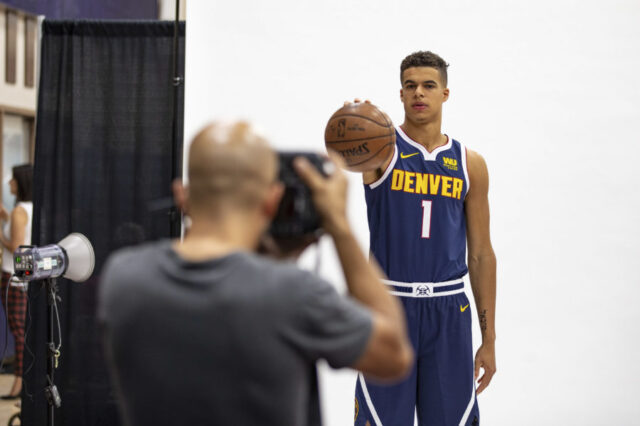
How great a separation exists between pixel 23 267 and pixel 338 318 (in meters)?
2.49

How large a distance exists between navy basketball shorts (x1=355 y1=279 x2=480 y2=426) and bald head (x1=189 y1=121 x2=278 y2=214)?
5.54 ft

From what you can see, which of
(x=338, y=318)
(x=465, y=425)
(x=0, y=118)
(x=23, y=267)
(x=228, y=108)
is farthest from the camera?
(x=0, y=118)

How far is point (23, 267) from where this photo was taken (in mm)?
3023

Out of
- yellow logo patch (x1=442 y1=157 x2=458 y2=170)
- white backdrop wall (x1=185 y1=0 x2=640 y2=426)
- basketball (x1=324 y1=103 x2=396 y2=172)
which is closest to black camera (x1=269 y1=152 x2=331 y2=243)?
basketball (x1=324 y1=103 x2=396 y2=172)

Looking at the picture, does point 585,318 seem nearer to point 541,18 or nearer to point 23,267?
point 541,18

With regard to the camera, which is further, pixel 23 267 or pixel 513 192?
pixel 513 192

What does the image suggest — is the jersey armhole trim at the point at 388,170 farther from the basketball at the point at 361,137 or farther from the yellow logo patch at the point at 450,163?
the yellow logo patch at the point at 450,163

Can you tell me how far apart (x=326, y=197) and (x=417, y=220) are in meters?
1.61

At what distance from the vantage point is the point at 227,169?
3.34 feet

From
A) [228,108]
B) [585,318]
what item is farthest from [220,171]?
[585,318]

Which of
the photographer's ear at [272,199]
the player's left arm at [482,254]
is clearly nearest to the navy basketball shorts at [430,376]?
the player's left arm at [482,254]

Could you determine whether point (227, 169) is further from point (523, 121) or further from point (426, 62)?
point (523, 121)

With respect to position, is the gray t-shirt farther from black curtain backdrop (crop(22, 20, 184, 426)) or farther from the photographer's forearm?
black curtain backdrop (crop(22, 20, 184, 426))

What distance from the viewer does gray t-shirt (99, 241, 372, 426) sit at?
0.96 meters
